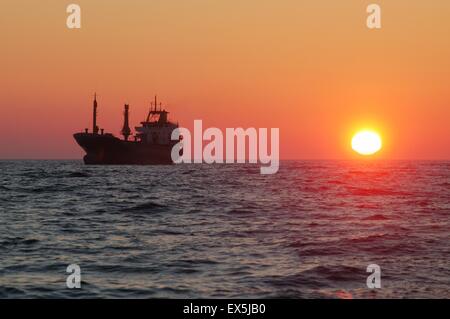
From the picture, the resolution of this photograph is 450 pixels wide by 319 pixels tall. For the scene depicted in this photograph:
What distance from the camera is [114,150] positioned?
11931 cm

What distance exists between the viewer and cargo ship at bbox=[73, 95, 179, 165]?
11786cm

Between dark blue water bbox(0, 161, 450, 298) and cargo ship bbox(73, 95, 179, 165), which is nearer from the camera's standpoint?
dark blue water bbox(0, 161, 450, 298)

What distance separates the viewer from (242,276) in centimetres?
1205

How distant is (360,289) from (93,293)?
4971mm

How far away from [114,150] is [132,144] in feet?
12.6

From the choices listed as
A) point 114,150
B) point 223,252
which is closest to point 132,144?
point 114,150
